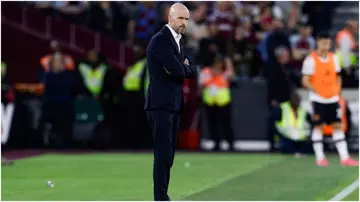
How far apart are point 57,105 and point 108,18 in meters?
6.65

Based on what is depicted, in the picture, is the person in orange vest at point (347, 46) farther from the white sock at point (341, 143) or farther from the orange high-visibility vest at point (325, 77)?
the orange high-visibility vest at point (325, 77)

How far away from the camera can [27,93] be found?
25.8 m

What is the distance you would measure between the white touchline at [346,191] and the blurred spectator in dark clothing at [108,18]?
1534cm

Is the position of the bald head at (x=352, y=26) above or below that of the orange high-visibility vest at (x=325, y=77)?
above

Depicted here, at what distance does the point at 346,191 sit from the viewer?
1427cm

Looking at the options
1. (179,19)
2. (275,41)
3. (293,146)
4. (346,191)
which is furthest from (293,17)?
(179,19)

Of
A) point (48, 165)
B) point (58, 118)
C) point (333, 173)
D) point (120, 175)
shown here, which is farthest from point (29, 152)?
point (333, 173)

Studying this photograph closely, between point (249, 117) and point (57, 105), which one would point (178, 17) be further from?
point (249, 117)

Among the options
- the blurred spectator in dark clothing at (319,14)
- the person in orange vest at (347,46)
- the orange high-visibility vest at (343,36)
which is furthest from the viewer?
the blurred spectator in dark clothing at (319,14)

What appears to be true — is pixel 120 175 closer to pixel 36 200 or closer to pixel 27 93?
pixel 36 200

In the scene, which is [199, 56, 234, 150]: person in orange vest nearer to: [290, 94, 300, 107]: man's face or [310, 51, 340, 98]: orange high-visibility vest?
[290, 94, 300, 107]: man's face

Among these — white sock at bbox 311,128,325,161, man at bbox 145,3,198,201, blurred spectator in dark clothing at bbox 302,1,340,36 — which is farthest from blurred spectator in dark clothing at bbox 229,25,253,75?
man at bbox 145,3,198,201

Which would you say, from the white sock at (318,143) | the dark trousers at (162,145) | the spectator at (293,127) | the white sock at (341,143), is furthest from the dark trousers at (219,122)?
the dark trousers at (162,145)

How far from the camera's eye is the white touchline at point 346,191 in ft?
43.7
